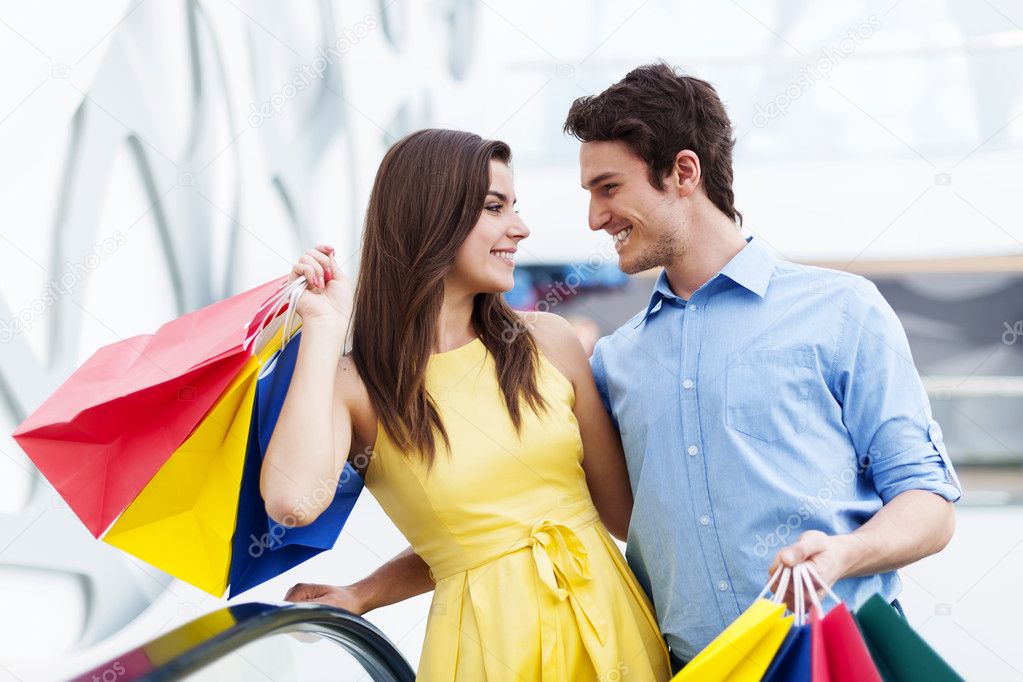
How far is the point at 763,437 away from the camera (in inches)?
63.0

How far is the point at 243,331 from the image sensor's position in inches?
60.4

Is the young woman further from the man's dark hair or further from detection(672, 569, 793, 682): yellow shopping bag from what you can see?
detection(672, 569, 793, 682): yellow shopping bag

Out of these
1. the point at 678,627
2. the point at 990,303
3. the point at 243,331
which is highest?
the point at 243,331

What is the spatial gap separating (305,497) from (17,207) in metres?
1.80

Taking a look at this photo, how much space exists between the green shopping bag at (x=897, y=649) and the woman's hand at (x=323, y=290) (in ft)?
3.06

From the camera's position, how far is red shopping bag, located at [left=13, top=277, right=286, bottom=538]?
57.6 inches

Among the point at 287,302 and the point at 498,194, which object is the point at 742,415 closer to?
the point at 498,194

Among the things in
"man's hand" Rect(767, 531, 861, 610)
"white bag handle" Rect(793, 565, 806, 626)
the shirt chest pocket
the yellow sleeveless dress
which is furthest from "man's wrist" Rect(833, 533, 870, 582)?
the yellow sleeveless dress

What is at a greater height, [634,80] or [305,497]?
[634,80]

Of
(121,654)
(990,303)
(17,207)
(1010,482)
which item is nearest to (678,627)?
(121,654)

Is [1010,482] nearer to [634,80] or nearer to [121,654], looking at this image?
[634,80]

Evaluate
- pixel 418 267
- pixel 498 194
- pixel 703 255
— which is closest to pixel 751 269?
pixel 703 255

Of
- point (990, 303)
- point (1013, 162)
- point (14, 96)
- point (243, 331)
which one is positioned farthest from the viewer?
point (990, 303)

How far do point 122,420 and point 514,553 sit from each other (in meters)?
0.66
